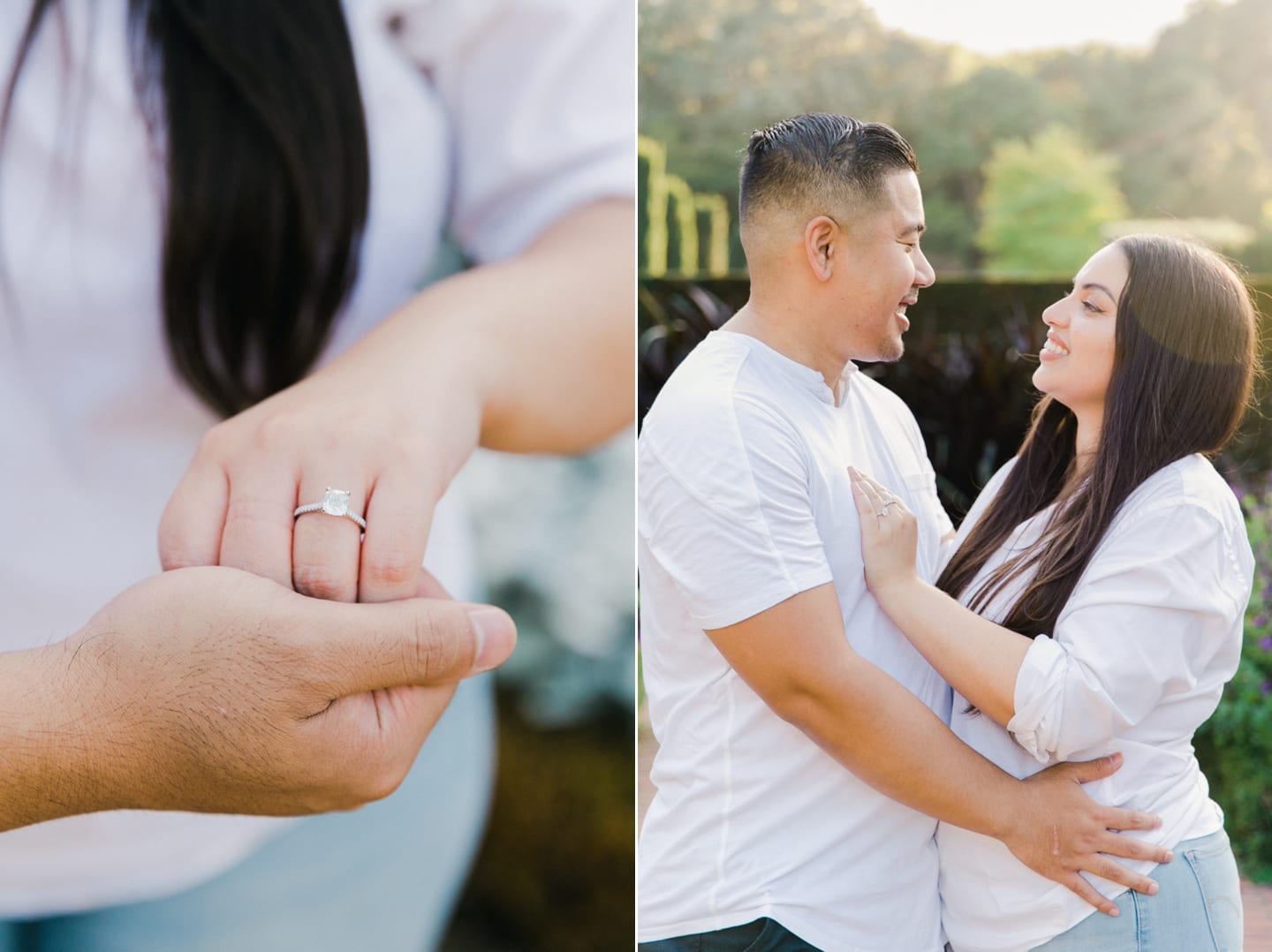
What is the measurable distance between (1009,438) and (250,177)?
2.18 m

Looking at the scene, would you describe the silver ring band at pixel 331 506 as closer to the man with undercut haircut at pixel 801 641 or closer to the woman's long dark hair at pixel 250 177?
the woman's long dark hair at pixel 250 177

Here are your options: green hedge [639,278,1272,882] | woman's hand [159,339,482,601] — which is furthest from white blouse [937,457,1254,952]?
green hedge [639,278,1272,882]

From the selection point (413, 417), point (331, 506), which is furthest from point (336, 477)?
point (413, 417)

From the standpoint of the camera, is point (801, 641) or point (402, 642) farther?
point (402, 642)

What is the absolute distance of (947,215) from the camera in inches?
480

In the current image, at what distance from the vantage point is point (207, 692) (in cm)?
186

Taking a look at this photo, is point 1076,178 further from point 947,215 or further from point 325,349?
point 325,349

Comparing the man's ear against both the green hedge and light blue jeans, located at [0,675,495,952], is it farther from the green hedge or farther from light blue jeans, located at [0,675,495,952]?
the green hedge

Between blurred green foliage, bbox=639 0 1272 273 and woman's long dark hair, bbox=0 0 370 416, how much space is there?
835 cm

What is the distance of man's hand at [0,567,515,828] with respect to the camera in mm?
1825

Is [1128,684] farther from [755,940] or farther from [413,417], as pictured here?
[413,417]

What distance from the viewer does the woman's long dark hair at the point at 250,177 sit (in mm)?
1920

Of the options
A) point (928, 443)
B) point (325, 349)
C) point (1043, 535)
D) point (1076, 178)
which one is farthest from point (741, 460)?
point (1076, 178)

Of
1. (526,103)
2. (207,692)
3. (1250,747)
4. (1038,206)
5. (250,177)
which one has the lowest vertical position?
(1250,747)
